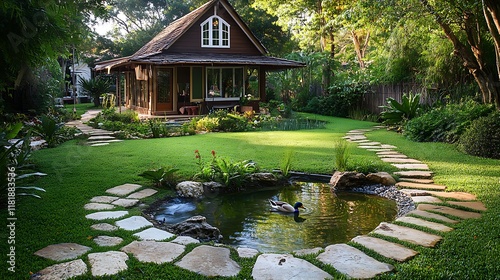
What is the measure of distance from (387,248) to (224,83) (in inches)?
670

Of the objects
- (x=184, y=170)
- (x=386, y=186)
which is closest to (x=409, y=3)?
(x=386, y=186)

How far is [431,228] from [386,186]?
231 centimetres

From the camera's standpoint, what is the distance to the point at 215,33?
20.6 m

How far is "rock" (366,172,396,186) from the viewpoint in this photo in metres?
6.62

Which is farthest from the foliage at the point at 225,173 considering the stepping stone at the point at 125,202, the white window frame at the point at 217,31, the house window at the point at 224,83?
the white window frame at the point at 217,31

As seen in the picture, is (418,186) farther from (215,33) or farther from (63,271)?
(215,33)

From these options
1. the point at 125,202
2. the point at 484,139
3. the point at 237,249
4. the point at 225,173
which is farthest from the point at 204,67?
the point at 237,249

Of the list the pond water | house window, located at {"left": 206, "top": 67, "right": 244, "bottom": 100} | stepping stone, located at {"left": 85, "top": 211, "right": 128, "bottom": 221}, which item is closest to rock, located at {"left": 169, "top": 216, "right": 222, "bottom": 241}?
the pond water

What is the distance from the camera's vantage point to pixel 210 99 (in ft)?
64.7

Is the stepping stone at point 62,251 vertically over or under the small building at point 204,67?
under

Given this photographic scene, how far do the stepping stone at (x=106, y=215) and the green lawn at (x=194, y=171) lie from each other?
13cm

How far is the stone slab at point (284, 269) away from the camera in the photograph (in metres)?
3.21

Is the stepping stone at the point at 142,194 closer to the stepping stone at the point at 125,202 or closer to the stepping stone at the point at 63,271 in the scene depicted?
the stepping stone at the point at 125,202

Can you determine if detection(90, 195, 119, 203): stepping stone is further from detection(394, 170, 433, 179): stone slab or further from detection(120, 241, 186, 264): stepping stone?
detection(394, 170, 433, 179): stone slab
